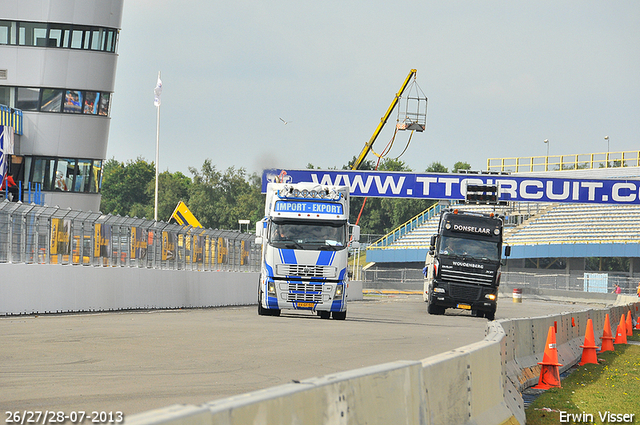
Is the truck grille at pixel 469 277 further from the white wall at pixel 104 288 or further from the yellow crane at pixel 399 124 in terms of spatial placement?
the yellow crane at pixel 399 124

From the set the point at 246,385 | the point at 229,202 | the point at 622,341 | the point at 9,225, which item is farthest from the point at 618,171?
the point at 229,202

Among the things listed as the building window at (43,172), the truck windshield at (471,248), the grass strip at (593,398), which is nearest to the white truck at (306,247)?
the truck windshield at (471,248)

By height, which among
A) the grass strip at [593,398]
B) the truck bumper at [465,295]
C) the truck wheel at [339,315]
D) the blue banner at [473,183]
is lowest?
the grass strip at [593,398]

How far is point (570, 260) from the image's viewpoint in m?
67.6

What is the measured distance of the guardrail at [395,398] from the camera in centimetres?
383

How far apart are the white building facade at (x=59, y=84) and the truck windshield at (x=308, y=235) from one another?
79.5 ft

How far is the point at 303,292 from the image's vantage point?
23609 mm

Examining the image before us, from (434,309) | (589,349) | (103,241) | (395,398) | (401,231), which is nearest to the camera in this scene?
(395,398)

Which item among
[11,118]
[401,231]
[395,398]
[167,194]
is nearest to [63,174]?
[11,118]

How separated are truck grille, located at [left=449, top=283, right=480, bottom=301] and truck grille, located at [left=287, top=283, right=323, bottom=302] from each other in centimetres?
840

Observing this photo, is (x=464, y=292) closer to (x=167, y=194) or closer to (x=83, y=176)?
(x=83, y=176)

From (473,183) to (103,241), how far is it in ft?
95.0

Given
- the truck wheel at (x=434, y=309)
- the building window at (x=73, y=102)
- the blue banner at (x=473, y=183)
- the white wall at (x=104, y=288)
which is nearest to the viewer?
the white wall at (x=104, y=288)

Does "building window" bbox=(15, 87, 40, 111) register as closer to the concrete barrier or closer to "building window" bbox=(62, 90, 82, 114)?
"building window" bbox=(62, 90, 82, 114)
